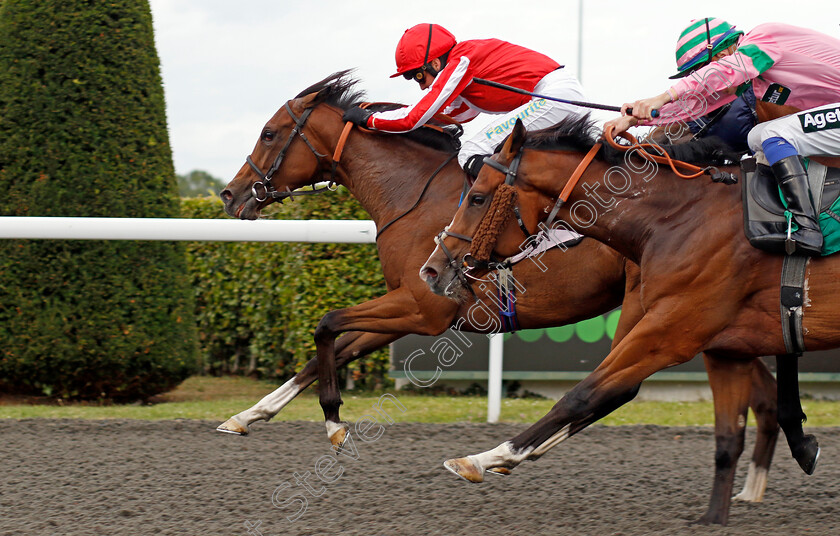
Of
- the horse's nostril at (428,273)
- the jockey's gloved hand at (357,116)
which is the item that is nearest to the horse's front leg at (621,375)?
the horse's nostril at (428,273)

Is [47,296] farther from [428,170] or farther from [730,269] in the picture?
[730,269]

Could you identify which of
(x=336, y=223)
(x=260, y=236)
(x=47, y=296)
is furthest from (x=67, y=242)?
(x=336, y=223)

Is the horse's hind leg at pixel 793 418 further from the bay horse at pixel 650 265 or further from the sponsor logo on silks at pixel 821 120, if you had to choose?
the sponsor logo on silks at pixel 821 120

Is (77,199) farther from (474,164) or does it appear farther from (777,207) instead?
(777,207)

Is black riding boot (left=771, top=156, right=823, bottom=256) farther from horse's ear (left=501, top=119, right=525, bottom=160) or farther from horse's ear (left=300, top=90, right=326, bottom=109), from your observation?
horse's ear (left=300, top=90, right=326, bottom=109)

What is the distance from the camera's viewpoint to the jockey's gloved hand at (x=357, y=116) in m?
4.29

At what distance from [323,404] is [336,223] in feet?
4.41

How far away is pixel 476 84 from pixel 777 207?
5.28ft

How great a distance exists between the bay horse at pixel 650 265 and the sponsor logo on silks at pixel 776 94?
0.40 metres

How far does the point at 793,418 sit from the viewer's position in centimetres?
368

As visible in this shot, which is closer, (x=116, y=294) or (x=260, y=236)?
(x=260, y=236)

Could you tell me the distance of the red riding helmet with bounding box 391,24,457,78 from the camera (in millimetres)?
4109

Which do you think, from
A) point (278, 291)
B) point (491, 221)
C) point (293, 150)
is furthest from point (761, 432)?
point (278, 291)

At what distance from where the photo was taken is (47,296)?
5758mm
